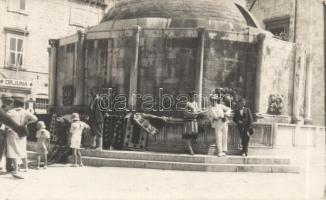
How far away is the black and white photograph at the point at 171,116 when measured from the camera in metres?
9.99

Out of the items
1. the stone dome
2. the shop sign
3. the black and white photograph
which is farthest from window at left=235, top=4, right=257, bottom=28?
the shop sign

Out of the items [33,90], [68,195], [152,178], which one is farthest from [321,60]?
[68,195]

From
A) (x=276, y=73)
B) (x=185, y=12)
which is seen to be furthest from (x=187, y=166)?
(x=185, y=12)

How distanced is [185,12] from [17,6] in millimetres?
17694

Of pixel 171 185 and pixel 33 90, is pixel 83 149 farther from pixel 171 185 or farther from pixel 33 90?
pixel 33 90

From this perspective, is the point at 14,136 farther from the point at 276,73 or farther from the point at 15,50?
the point at 15,50

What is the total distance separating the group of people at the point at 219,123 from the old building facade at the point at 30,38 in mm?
20459

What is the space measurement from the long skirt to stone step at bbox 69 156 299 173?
0.87m

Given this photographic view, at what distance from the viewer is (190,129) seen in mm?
12742

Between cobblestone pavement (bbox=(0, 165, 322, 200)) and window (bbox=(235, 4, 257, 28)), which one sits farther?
window (bbox=(235, 4, 257, 28))

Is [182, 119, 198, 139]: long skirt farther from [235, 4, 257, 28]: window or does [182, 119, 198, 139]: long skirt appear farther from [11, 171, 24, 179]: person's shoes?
[235, 4, 257, 28]: window

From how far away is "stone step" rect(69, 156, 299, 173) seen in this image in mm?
12062

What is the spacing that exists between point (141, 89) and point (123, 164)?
3682 millimetres

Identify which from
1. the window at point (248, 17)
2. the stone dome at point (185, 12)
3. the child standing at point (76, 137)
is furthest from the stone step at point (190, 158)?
the window at point (248, 17)
